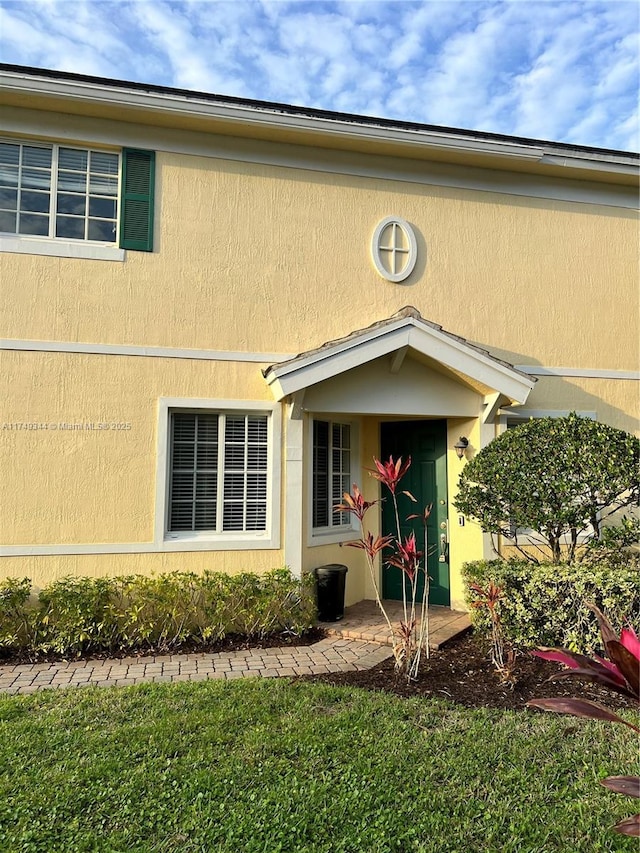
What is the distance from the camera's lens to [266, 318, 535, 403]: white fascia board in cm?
715

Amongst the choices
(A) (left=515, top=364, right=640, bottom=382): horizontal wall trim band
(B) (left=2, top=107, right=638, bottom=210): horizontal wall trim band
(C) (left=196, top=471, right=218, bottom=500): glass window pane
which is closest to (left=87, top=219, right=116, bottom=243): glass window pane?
(B) (left=2, top=107, right=638, bottom=210): horizontal wall trim band

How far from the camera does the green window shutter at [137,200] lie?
741cm

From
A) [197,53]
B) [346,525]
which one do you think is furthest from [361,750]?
[197,53]

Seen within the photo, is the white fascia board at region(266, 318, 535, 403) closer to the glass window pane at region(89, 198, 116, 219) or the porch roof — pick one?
the porch roof

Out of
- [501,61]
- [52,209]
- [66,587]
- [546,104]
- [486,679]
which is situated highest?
[501,61]

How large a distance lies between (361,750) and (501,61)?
679 centimetres

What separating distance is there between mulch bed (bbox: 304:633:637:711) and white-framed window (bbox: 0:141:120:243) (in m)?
6.43

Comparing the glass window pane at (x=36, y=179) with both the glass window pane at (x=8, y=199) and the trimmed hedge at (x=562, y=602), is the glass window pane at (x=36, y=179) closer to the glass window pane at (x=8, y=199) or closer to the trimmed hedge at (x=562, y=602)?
the glass window pane at (x=8, y=199)

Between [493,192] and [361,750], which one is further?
Result: [493,192]

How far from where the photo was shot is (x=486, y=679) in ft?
17.7

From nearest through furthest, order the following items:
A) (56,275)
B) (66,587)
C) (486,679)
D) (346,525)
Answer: (486,679) → (66,587) → (56,275) → (346,525)

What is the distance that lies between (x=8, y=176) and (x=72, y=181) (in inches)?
31.3

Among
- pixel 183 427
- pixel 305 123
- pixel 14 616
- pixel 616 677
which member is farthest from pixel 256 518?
pixel 616 677

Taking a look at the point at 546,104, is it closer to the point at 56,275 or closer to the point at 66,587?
the point at 56,275
